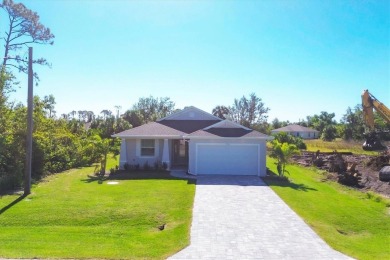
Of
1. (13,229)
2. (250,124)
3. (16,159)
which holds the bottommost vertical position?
(13,229)

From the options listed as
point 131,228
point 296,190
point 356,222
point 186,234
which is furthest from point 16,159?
point 356,222

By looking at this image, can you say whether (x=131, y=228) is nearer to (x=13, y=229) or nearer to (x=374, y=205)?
(x=13, y=229)

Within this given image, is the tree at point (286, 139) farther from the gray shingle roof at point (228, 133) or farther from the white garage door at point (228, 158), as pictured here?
the white garage door at point (228, 158)

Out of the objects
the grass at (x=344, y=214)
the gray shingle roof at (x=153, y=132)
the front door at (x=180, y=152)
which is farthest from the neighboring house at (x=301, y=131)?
the grass at (x=344, y=214)

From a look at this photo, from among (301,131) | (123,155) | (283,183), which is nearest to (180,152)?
(123,155)

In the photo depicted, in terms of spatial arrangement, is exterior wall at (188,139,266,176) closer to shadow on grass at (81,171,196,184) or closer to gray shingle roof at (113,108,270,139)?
gray shingle roof at (113,108,270,139)

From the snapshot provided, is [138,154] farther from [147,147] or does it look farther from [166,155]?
[166,155]

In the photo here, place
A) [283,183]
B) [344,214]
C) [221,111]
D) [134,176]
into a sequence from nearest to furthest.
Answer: [344,214], [283,183], [134,176], [221,111]
